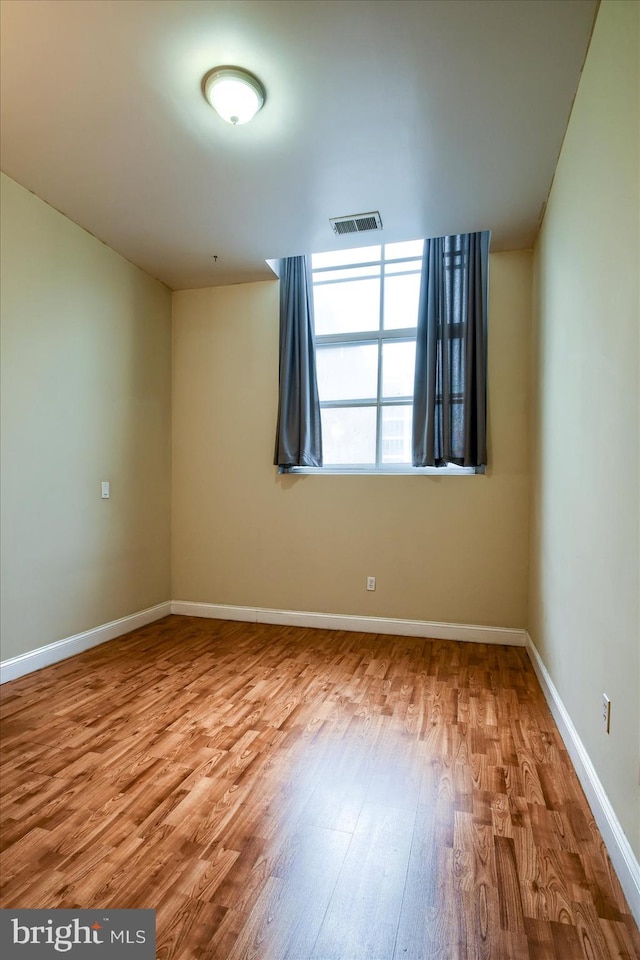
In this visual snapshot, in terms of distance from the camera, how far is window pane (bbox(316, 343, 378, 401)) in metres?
4.11

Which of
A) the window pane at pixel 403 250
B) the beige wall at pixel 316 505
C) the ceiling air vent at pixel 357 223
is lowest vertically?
the beige wall at pixel 316 505

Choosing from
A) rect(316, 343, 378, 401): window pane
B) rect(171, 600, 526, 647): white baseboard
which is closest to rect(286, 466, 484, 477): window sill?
rect(316, 343, 378, 401): window pane

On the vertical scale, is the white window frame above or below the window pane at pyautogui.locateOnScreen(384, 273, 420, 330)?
below

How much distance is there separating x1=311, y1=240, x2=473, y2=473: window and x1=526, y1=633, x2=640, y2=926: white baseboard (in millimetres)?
2123

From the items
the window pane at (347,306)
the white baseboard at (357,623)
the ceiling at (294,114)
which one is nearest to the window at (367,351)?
the window pane at (347,306)

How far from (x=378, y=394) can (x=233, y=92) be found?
230 cm

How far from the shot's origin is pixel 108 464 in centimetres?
375

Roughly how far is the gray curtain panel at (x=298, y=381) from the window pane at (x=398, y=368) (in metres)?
0.59

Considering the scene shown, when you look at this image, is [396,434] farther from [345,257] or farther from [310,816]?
[310,816]

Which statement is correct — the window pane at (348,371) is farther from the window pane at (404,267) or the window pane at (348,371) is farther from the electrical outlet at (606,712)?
the electrical outlet at (606,712)

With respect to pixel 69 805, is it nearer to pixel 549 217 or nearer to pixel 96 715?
pixel 96 715

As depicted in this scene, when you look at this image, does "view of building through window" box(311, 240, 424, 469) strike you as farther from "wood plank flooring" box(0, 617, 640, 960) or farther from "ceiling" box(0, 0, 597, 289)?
"wood plank flooring" box(0, 617, 640, 960)

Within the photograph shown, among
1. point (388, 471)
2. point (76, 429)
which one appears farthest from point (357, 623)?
point (76, 429)

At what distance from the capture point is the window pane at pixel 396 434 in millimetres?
4008
